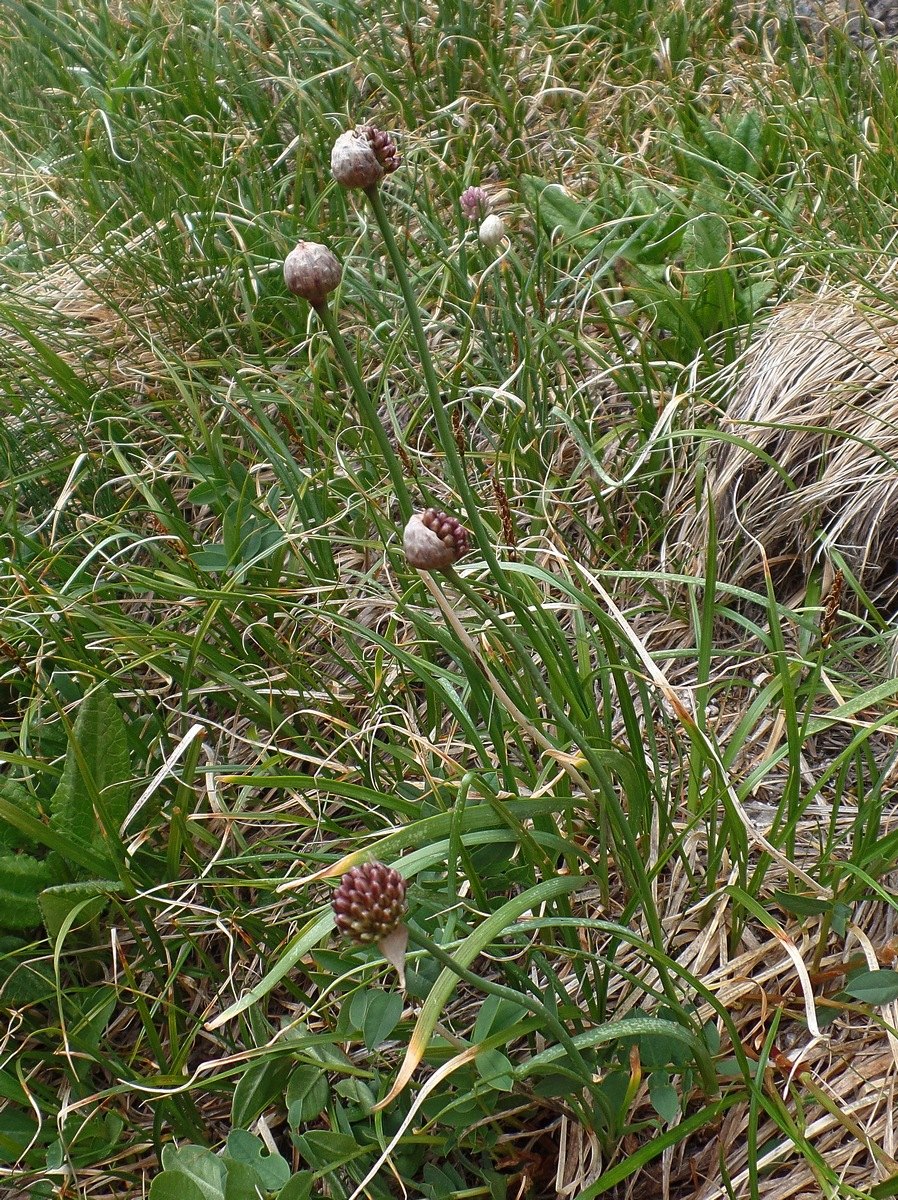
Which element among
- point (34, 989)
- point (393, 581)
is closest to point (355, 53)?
point (393, 581)

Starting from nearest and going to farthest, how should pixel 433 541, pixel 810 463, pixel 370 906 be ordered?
pixel 370 906 < pixel 433 541 < pixel 810 463

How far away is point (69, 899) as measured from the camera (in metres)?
1.57

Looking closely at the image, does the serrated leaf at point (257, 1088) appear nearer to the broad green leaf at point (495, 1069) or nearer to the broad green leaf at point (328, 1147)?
the broad green leaf at point (328, 1147)

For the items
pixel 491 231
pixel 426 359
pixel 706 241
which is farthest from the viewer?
pixel 706 241

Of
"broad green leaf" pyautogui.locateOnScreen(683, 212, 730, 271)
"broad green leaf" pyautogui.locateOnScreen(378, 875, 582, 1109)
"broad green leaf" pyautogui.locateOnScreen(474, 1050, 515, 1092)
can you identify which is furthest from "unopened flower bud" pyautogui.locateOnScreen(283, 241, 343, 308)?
"broad green leaf" pyautogui.locateOnScreen(683, 212, 730, 271)

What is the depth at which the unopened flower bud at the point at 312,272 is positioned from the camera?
1.19m

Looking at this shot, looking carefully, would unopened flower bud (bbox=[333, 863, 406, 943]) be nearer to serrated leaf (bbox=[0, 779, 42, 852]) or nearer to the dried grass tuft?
serrated leaf (bbox=[0, 779, 42, 852])

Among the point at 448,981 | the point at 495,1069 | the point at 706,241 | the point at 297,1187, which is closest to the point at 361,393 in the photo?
the point at 448,981

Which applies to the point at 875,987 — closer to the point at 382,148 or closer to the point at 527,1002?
the point at 527,1002

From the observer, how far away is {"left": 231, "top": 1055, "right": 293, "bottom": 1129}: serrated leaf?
1.34 metres

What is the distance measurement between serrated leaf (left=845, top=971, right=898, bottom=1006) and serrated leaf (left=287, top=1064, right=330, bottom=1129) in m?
0.63

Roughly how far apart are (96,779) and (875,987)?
1.10m

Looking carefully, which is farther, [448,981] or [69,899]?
[69,899]

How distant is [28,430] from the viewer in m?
2.38
